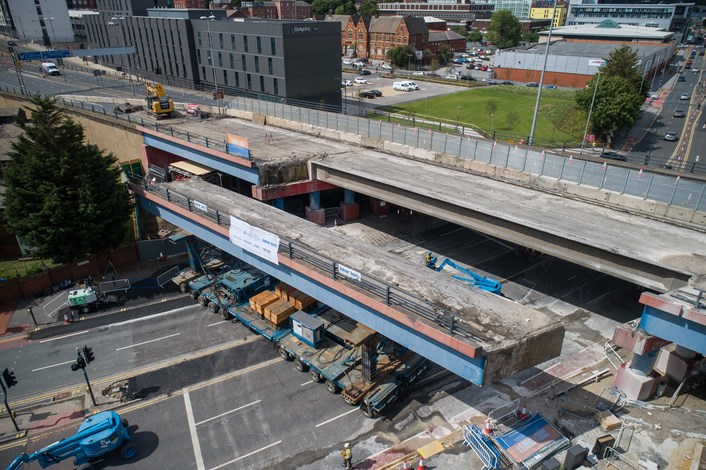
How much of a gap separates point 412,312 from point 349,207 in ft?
74.9

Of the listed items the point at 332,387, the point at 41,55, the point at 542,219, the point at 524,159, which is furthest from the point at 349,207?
the point at 41,55

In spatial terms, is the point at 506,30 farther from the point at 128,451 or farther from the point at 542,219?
the point at 128,451

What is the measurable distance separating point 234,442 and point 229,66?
67.1 metres

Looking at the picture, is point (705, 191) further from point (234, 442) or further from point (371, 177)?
point (234, 442)

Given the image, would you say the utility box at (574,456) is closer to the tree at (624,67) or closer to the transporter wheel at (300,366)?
the transporter wheel at (300,366)

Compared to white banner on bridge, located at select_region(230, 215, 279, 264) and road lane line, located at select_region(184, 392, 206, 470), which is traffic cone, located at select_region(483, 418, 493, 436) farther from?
white banner on bridge, located at select_region(230, 215, 279, 264)

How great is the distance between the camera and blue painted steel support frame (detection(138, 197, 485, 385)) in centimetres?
1656

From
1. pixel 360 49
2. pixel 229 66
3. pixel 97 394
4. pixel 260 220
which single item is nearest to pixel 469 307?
pixel 260 220

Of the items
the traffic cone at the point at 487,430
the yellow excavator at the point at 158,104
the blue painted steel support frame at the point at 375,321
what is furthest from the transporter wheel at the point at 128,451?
the yellow excavator at the point at 158,104

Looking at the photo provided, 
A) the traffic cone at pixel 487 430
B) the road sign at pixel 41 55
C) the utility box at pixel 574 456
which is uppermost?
the road sign at pixel 41 55

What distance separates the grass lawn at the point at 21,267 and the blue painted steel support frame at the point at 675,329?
122 feet

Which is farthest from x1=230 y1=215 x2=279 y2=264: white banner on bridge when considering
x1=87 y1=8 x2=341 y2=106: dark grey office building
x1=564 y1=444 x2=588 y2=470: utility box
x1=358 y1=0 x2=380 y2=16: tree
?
x1=358 y1=0 x2=380 y2=16: tree

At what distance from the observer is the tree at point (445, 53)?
430ft

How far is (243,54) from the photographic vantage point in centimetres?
7044
